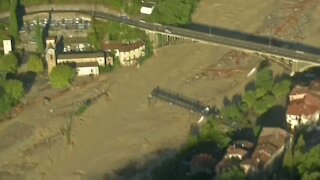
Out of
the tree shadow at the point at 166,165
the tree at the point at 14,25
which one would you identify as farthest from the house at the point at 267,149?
the tree at the point at 14,25

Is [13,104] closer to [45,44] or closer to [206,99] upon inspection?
[45,44]

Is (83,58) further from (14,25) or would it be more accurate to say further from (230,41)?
(230,41)

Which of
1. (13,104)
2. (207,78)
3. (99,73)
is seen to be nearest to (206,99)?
(207,78)

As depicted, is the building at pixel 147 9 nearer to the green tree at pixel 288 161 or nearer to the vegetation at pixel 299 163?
the vegetation at pixel 299 163

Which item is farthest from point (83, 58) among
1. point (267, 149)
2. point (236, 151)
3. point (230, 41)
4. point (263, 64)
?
point (267, 149)

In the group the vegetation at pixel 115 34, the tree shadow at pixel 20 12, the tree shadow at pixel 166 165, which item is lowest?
the tree shadow at pixel 166 165

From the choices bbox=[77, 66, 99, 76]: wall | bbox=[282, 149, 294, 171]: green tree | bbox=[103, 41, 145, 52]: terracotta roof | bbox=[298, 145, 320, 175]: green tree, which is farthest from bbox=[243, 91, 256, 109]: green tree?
bbox=[77, 66, 99, 76]: wall

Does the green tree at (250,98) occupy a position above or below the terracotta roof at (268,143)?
above
